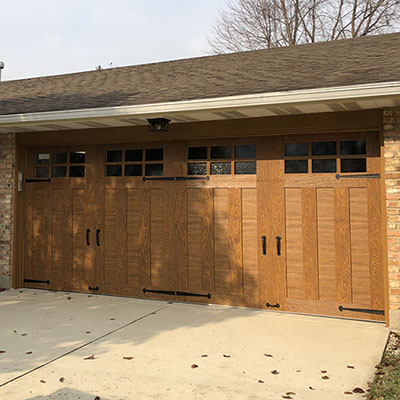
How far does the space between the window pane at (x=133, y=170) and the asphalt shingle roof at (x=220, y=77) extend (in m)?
1.05

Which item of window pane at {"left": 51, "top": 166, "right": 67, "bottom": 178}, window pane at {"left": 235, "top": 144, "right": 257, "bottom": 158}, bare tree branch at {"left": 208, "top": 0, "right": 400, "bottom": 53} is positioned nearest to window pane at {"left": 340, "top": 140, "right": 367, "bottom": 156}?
window pane at {"left": 235, "top": 144, "right": 257, "bottom": 158}

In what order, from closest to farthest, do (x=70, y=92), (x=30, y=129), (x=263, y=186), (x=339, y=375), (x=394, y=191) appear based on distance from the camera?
(x=339, y=375)
(x=394, y=191)
(x=263, y=186)
(x=30, y=129)
(x=70, y=92)

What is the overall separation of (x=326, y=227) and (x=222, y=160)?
1.66 m

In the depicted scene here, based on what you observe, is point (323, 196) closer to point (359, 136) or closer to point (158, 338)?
point (359, 136)

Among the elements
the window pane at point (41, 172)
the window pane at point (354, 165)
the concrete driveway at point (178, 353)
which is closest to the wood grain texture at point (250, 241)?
the concrete driveway at point (178, 353)

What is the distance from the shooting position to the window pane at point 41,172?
7225 millimetres

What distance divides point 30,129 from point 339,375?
216 inches

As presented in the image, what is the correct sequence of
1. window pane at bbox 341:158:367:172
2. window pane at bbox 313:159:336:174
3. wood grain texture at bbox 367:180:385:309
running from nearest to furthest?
1. wood grain texture at bbox 367:180:385:309
2. window pane at bbox 341:158:367:172
3. window pane at bbox 313:159:336:174

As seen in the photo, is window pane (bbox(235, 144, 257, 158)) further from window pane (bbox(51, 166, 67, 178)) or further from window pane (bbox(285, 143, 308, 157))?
window pane (bbox(51, 166, 67, 178))

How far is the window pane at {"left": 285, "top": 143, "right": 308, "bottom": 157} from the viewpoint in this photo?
5691 mm

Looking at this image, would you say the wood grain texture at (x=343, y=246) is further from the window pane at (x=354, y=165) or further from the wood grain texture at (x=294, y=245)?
the wood grain texture at (x=294, y=245)

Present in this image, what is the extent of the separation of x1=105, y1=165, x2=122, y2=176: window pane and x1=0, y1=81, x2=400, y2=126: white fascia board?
1.13m

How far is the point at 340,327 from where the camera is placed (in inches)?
199

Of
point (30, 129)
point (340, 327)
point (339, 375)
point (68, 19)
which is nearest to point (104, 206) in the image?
point (30, 129)
